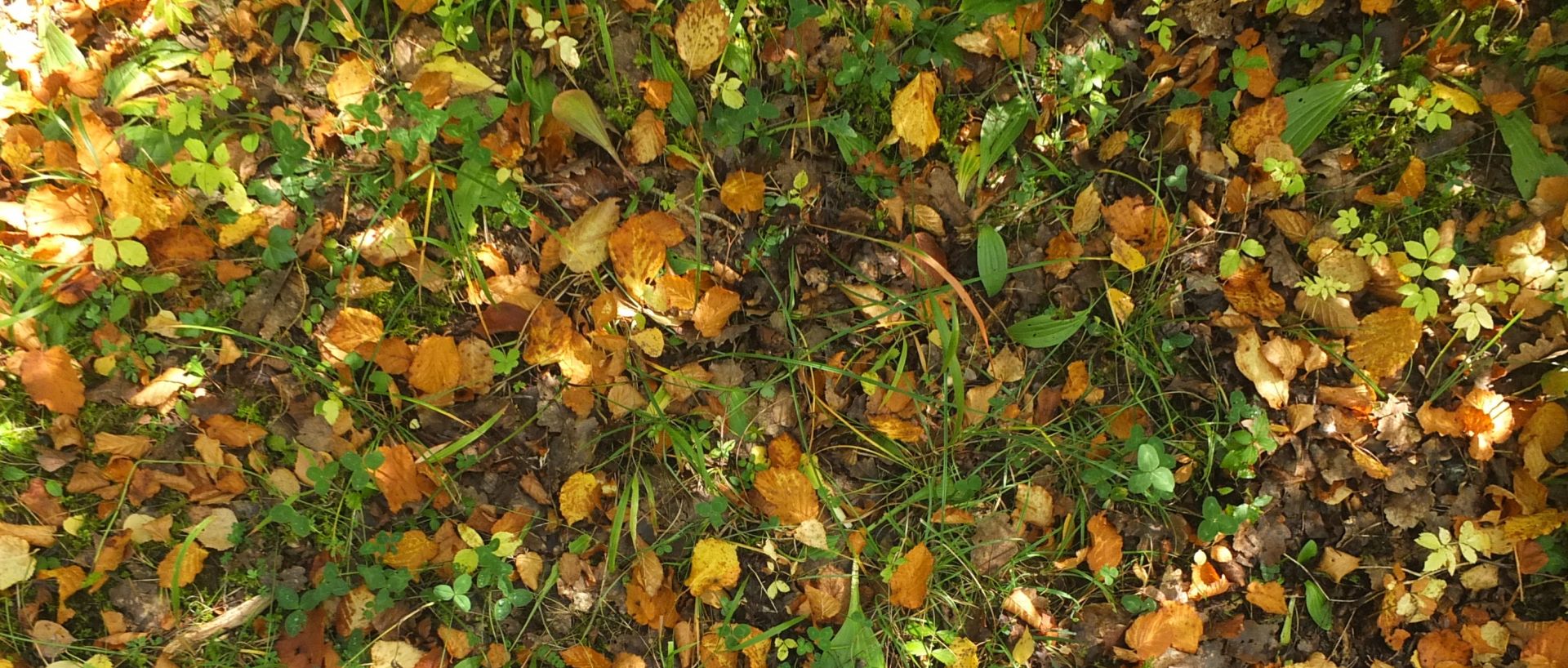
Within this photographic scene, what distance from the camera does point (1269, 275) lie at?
7.17 feet

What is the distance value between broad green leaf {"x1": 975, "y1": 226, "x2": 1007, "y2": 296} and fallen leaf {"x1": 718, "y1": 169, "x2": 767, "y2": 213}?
591 millimetres

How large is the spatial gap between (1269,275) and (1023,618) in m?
1.11

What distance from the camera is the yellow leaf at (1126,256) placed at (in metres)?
2.17

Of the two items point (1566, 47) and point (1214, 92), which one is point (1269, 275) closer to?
point (1214, 92)

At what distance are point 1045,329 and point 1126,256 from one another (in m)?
0.29

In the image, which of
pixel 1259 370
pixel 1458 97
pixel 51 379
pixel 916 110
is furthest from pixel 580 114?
pixel 1458 97

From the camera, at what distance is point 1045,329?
7.11 ft

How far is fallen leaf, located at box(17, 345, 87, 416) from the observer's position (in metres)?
2.04

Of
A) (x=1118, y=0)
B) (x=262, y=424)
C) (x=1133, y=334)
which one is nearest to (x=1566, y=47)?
(x=1118, y=0)

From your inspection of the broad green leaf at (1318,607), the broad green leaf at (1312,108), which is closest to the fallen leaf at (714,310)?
the broad green leaf at (1312,108)

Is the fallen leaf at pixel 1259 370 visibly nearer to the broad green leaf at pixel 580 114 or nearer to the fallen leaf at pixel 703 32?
the fallen leaf at pixel 703 32

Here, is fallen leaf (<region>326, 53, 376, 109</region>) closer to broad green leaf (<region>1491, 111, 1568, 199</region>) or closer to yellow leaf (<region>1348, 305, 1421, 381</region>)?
yellow leaf (<region>1348, 305, 1421, 381</region>)

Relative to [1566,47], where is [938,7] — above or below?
above

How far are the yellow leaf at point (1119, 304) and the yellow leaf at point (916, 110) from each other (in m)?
0.63
